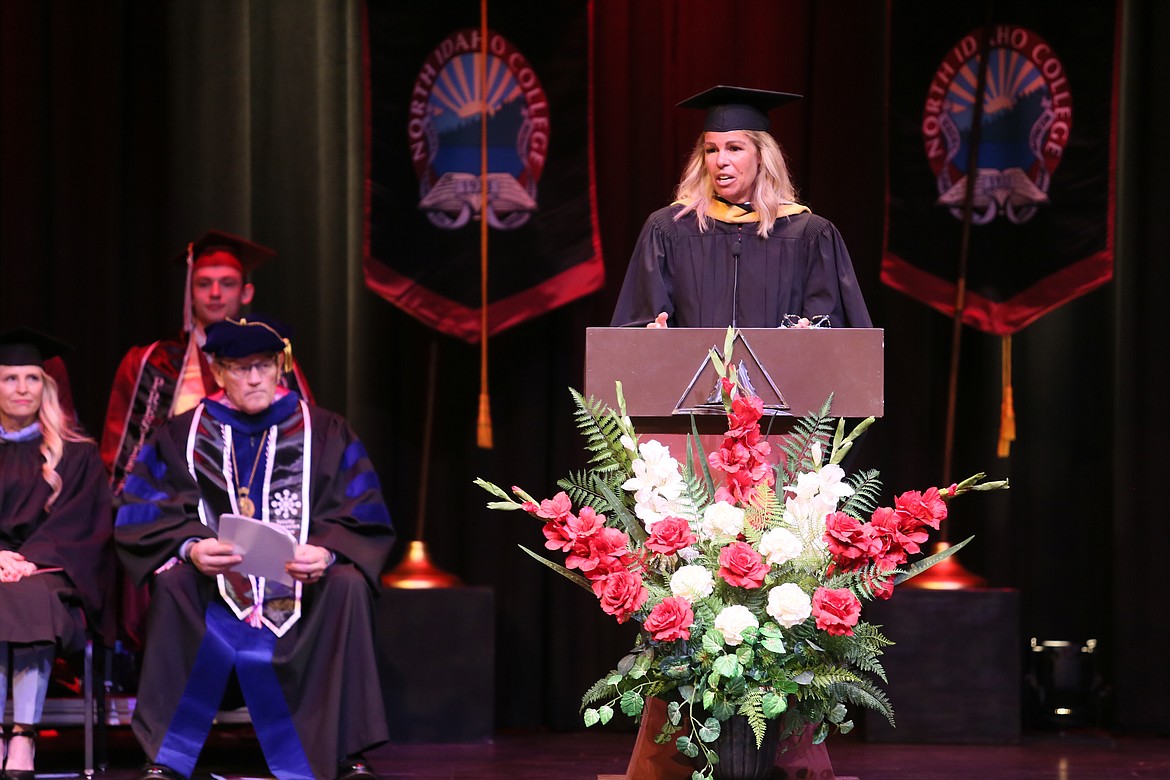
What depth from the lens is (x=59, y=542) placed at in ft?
15.8

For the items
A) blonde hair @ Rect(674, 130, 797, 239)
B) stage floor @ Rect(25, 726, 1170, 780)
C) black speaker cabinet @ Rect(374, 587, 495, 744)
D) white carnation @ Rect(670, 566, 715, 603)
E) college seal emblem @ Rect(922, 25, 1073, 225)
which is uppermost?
college seal emblem @ Rect(922, 25, 1073, 225)

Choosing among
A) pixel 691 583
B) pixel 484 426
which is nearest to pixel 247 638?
pixel 484 426

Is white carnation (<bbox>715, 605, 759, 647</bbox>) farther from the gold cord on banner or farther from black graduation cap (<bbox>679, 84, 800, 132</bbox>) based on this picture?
the gold cord on banner

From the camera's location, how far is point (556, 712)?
5891 millimetres

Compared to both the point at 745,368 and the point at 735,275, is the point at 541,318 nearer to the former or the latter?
the point at 735,275

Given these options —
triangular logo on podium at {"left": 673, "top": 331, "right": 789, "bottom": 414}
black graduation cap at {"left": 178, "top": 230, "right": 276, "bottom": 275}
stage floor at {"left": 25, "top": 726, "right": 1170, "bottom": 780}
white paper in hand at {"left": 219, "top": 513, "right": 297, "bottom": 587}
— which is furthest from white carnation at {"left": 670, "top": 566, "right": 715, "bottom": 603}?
black graduation cap at {"left": 178, "top": 230, "right": 276, "bottom": 275}

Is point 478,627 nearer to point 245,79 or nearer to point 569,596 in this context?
point 569,596

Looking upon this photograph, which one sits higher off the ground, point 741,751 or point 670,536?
point 670,536

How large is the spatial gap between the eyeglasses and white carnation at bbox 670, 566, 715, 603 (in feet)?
7.92

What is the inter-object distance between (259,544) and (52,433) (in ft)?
3.38

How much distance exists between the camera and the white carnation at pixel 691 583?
277 centimetres

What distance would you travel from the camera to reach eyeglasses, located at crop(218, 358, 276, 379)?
15.9 feet

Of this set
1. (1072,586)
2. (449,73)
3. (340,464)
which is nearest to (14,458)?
(340,464)

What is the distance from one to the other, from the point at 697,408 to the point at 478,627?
7.94 ft
